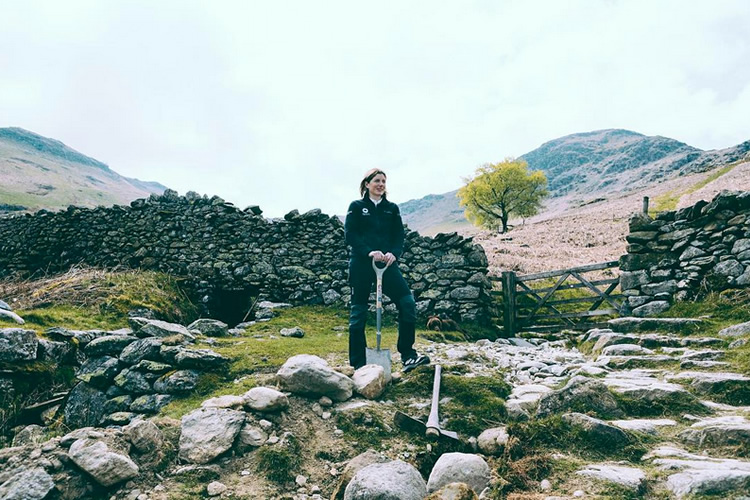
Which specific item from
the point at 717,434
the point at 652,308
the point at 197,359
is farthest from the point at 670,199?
the point at 197,359

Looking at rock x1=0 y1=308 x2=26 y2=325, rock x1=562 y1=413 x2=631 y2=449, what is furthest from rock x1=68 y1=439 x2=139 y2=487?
rock x1=0 y1=308 x2=26 y2=325

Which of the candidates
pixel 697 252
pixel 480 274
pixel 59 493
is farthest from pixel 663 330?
pixel 59 493

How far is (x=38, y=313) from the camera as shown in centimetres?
786

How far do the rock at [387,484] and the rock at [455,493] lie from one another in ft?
0.67

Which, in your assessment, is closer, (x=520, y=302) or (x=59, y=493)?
(x=59, y=493)

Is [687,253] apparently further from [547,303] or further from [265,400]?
[265,400]

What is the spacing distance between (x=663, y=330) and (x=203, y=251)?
1098 centimetres

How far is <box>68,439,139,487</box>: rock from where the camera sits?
10.1ft

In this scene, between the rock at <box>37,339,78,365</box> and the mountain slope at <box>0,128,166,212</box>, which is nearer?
the rock at <box>37,339,78,365</box>

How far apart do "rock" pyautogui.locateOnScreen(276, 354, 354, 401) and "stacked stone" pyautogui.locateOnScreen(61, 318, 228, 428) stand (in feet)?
4.82

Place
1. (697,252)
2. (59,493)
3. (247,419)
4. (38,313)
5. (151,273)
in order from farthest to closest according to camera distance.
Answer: (151,273)
(697,252)
(38,313)
(247,419)
(59,493)

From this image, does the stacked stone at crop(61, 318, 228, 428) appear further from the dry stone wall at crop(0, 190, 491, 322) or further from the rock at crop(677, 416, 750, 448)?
the dry stone wall at crop(0, 190, 491, 322)

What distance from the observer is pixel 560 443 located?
339cm

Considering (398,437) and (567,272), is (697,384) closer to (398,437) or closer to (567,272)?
(398,437)
